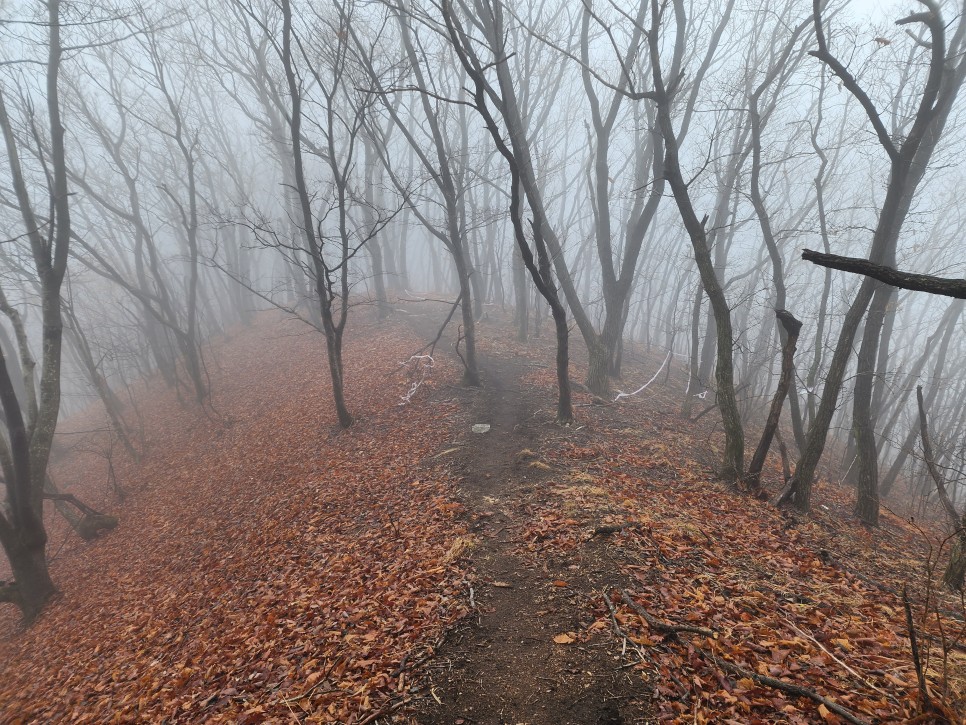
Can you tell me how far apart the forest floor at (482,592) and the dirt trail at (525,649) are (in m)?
0.02

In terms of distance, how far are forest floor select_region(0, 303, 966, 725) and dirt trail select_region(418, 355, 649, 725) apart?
20 millimetres

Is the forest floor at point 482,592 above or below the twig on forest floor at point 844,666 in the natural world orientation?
below

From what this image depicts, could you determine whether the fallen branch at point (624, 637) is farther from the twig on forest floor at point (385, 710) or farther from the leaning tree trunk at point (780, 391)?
the leaning tree trunk at point (780, 391)

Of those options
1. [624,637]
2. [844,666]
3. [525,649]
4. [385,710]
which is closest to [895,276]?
[844,666]

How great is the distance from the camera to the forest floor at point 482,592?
341cm

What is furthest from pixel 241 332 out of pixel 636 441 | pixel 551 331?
pixel 636 441

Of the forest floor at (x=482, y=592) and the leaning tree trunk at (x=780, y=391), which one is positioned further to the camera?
the leaning tree trunk at (x=780, y=391)

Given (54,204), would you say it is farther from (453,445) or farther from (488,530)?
(488,530)

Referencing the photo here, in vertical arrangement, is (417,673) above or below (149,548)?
above

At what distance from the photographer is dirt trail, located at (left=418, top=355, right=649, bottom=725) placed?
132 inches

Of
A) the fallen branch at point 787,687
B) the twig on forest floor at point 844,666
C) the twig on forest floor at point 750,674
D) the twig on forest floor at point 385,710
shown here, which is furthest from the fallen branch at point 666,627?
the twig on forest floor at point 385,710

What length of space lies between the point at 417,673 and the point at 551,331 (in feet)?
54.8

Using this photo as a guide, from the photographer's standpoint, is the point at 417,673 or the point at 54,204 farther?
the point at 54,204

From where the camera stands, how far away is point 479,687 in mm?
3613
